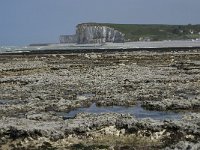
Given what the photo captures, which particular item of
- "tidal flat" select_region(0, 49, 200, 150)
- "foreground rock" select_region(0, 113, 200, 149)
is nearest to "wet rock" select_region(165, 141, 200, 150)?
"tidal flat" select_region(0, 49, 200, 150)

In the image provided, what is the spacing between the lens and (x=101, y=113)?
21953mm

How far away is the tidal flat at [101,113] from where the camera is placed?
17.2 m

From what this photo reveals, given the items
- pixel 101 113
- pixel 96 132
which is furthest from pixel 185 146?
pixel 101 113

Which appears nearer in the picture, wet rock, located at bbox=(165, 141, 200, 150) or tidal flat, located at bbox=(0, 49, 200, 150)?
wet rock, located at bbox=(165, 141, 200, 150)

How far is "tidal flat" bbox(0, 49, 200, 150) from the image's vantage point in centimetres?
1720

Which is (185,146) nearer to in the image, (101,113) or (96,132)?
(96,132)

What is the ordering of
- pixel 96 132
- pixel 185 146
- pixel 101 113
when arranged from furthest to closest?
pixel 101 113 → pixel 96 132 → pixel 185 146

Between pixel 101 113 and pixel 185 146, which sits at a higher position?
pixel 185 146

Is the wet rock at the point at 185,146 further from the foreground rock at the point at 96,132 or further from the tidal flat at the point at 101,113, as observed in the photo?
the foreground rock at the point at 96,132

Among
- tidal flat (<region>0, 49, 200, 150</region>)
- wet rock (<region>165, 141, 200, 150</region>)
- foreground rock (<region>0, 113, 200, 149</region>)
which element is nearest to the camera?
wet rock (<region>165, 141, 200, 150</region>)

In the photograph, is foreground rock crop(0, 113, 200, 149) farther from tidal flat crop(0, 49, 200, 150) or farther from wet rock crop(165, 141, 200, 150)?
wet rock crop(165, 141, 200, 150)

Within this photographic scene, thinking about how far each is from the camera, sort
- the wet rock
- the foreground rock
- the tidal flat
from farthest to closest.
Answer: the tidal flat → the foreground rock → the wet rock

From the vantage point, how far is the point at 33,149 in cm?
1631

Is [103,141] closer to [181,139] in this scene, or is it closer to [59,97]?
[181,139]
